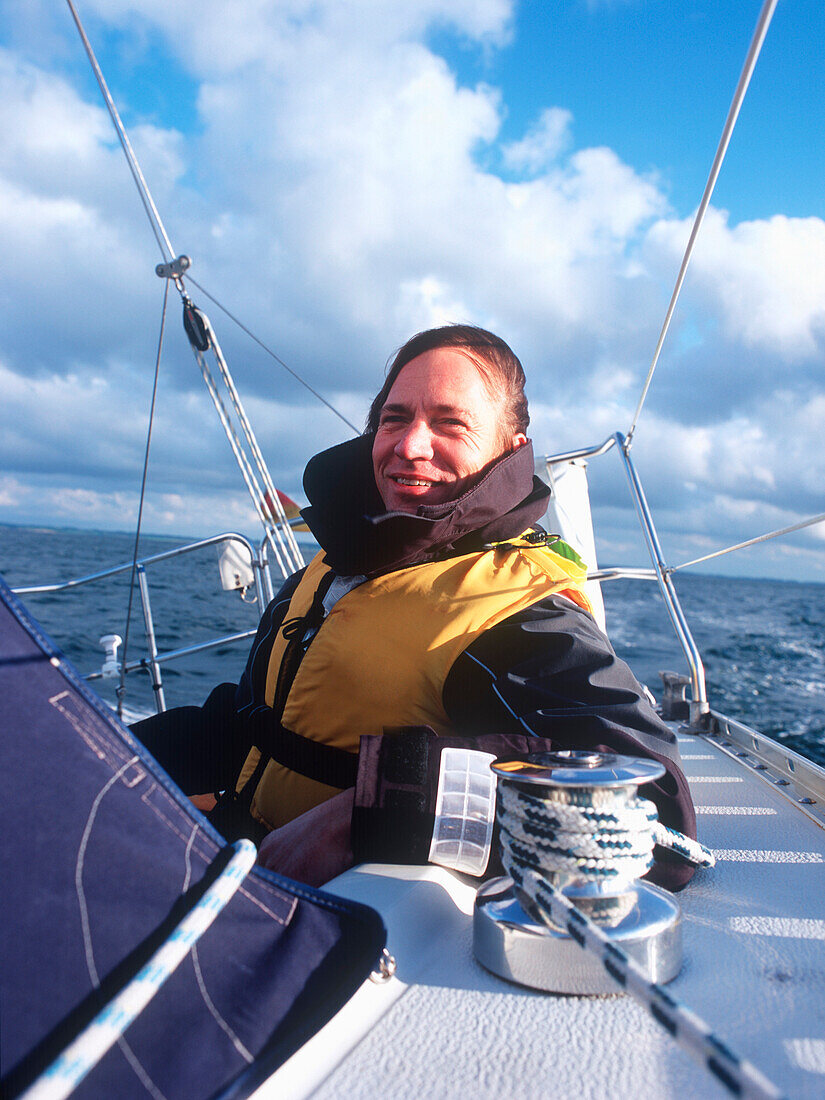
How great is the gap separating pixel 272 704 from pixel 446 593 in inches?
18.2

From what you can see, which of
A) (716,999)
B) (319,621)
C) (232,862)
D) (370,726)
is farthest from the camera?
(319,621)

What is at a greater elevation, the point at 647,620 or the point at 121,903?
the point at 647,620

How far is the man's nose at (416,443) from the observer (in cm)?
137

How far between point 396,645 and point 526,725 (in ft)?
0.85

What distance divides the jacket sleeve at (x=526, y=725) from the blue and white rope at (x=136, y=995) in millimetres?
306

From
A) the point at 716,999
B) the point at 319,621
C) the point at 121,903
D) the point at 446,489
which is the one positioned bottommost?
the point at 716,999

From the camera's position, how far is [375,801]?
899mm

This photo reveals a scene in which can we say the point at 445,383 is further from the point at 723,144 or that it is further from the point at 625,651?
the point at 625,651

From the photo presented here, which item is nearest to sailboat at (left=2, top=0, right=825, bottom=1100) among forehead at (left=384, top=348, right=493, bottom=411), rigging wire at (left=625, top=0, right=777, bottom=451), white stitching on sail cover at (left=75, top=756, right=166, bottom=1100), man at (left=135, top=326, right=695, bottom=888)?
white stitching on sail cover at (left=75, top=756, right=166, bottom=1100)

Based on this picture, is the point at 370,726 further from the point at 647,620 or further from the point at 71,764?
the point at 647,620

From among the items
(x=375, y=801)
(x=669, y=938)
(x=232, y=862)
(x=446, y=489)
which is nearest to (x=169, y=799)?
(x=232, y=862)

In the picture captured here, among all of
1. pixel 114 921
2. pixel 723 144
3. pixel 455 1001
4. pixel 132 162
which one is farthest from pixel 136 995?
pixel 132 162

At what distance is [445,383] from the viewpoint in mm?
1407

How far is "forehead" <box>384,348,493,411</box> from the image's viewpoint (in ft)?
4.60
